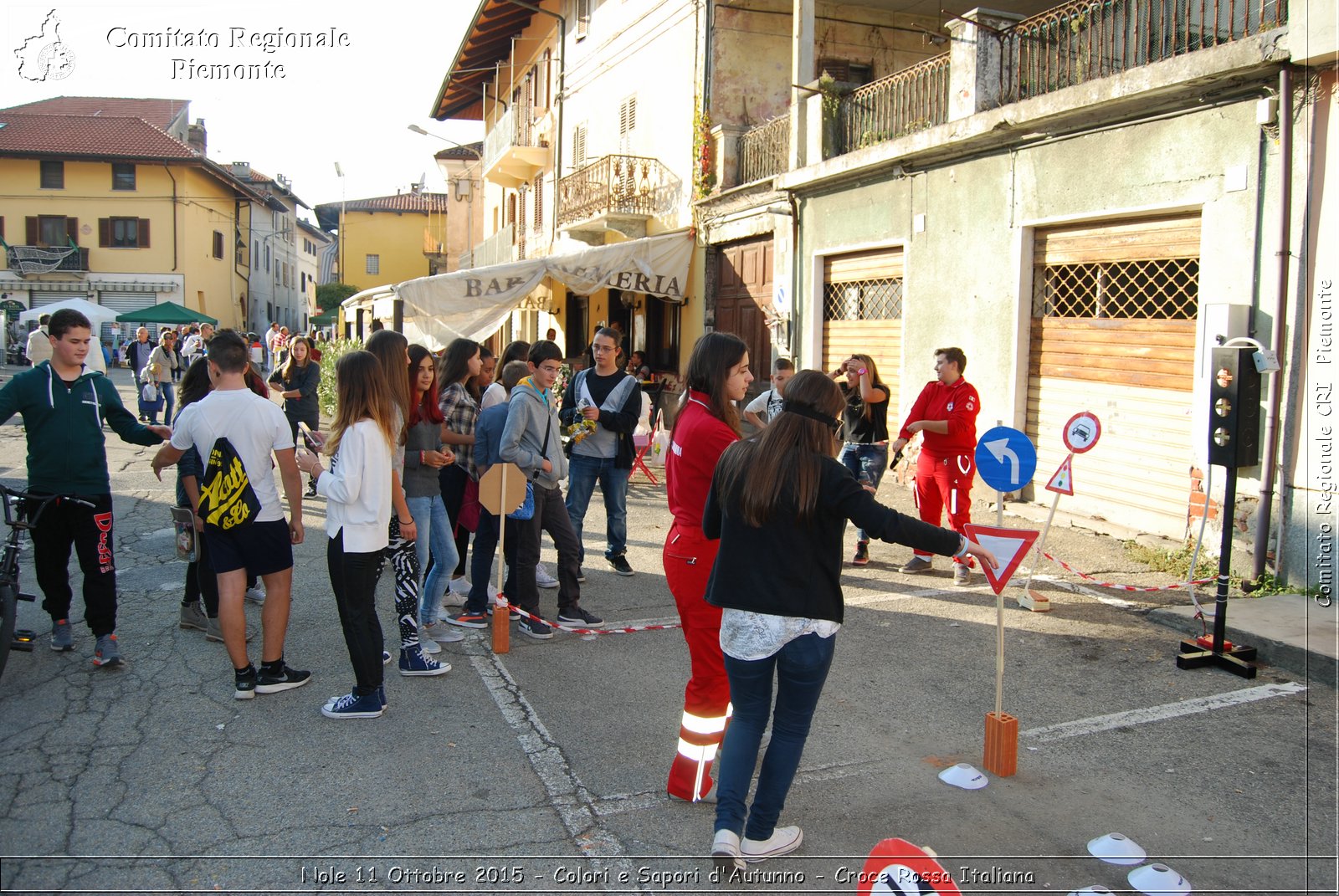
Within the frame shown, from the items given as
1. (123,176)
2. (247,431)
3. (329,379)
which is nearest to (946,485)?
(247,431)

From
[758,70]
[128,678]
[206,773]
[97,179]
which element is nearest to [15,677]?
[128,678]

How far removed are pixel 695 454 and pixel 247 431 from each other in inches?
92.8

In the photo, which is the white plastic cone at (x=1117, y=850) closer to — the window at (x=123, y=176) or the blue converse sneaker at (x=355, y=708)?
the blue converse sneaker at (x=355, y=708)

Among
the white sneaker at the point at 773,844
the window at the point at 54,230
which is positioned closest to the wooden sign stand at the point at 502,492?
the white sneaker at the point at 773,844

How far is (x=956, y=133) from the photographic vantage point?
10.6m

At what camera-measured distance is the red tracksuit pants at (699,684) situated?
3.93 m

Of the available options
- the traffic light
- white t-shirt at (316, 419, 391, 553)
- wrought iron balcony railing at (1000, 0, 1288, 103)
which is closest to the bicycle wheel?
white t-shirt at (316, 419, 391, 553)

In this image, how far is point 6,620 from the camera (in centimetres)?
487

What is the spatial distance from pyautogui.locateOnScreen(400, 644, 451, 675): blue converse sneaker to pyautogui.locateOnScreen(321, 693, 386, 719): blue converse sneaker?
0.57 metres

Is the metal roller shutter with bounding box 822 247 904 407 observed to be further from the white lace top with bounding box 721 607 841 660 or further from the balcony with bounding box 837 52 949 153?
the white lace top with bounding box 721 607 841 660

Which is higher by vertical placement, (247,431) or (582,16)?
(582,16)

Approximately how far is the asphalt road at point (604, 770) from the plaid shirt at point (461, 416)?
47.9 inches

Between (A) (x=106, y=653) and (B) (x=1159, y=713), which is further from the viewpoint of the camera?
(A) (x=106, y=653)

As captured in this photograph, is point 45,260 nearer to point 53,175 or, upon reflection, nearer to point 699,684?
point 53,175
